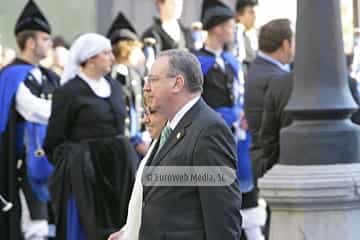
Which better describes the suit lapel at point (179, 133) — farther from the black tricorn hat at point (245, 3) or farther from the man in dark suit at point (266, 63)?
the black tricorn hat at point (245, 3)

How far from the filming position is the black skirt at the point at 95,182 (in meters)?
9.65

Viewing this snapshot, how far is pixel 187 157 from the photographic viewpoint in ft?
19.2

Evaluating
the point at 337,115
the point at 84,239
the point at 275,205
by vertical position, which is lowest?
the point at 84,239

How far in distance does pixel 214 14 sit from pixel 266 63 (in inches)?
64.3

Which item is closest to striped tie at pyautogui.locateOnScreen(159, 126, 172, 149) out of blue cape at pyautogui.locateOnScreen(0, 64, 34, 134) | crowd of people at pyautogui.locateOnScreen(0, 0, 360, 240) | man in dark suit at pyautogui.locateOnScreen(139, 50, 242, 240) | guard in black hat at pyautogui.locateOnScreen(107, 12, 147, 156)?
man in dark suit at pyautogui.locateOnScreen(139, 50, 242, 240)

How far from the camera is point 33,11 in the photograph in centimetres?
1095

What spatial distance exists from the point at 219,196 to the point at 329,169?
7.01 ft

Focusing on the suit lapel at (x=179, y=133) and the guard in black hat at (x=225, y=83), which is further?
the guard in black hat at (x=225, y=83)

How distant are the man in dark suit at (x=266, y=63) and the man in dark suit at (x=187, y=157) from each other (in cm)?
367

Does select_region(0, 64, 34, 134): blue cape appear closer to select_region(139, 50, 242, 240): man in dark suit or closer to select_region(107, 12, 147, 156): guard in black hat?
select_region(107, 12, 147, 156): guard in black hat

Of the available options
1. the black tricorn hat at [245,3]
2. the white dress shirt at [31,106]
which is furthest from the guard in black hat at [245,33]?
the white dress shirt at [31,106]

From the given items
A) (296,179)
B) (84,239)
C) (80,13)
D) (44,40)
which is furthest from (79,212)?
(80,13)

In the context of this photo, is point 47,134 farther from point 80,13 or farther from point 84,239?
point 80,13

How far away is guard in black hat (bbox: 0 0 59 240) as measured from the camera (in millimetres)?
10508
